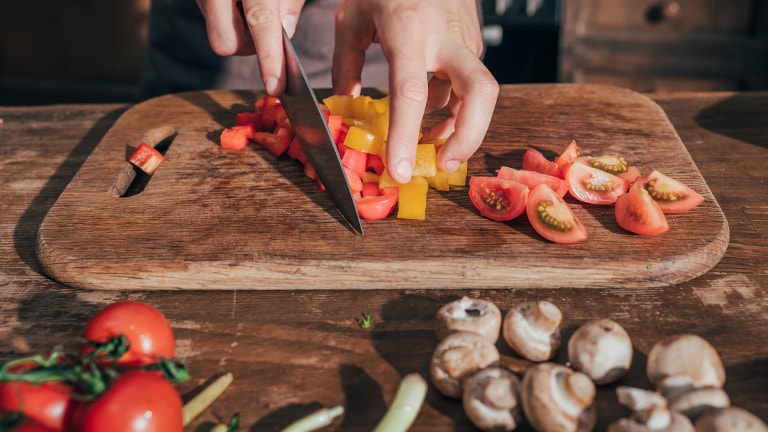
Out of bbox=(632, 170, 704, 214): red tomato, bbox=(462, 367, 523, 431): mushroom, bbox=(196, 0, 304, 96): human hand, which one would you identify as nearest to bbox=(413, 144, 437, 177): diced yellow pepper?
bbox=(196, 0, 304, 96): human hand

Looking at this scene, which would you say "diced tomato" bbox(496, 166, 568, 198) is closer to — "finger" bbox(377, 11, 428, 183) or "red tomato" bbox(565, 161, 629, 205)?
"red tomato" bbox(565, 161, 629, 205)

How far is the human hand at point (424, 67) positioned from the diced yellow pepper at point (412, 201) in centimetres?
8

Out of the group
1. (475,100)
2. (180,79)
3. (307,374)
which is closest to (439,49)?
(475,100)

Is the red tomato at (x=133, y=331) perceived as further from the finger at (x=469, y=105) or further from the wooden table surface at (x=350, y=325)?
the finger at (x=469, y=105)

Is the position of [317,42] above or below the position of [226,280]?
above

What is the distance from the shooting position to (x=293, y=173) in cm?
254

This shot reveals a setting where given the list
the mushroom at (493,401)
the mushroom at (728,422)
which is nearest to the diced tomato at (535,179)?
the mushroom at (493,401)

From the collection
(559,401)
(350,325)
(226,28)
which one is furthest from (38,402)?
(226,28)

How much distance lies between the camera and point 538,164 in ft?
8.05

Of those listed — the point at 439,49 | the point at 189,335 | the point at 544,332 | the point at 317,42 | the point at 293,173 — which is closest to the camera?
the point at 544,332

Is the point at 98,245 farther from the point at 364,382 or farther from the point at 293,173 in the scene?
the point at 364,382

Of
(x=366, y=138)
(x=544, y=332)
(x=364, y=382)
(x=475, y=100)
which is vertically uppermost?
(x=475, y=100)

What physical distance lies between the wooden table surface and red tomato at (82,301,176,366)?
16cm

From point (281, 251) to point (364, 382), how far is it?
1.80ft
